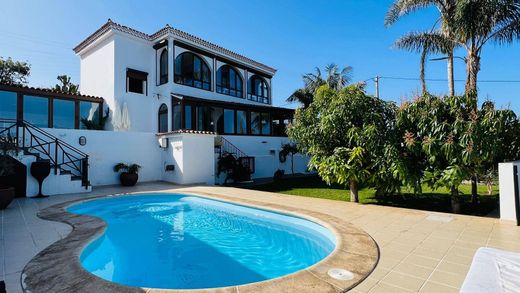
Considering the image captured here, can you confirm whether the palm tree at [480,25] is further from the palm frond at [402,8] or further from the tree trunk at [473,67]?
the palm frond at [402,8]

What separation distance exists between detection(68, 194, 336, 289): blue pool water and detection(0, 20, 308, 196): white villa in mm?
5005

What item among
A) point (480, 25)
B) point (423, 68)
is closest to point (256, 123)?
point (423, 68)

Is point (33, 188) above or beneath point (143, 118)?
beneath

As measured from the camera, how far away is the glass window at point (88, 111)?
17.0 meters

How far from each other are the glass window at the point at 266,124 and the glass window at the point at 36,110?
1421 cm

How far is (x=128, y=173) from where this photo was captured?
13.9 m

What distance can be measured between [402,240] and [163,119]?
665 inches

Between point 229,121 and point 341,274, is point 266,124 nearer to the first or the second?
point 229,121

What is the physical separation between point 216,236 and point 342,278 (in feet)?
13.2

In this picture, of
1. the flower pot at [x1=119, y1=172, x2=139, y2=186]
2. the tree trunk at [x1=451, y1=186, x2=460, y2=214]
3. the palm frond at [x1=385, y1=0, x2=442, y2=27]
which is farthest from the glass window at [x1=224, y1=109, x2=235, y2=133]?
the tree trunk at [x1=451, y1=186, x2=460, y2=214]

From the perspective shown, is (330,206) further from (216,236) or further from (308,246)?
(216,236)

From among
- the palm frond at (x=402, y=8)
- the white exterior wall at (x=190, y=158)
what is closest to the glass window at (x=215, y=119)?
the white exterior wall at (x=190, y=158)

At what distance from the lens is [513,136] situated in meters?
7.13

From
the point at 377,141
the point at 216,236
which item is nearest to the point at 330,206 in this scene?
the point at 377,141
